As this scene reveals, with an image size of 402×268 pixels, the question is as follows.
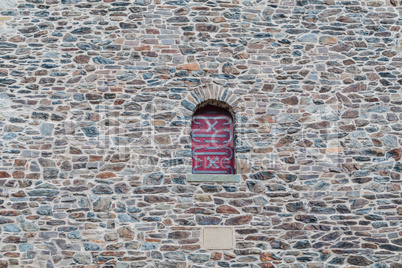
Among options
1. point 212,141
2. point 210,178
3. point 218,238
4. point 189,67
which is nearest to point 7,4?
point 189,67

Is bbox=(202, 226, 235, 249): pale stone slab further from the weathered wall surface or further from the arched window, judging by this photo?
the arched window

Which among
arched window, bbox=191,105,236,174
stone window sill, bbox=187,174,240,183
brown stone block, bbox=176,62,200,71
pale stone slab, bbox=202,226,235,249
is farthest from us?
brown stone block, bbox=176,62,200,71

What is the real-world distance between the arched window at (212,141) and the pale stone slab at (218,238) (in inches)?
38.6

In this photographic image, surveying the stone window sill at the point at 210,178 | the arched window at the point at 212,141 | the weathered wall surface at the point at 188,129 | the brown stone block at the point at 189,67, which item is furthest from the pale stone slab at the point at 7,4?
the stone window sill at the point at 210,178

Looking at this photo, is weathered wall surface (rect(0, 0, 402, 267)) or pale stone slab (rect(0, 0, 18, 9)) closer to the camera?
weathered wall surface (rect(0, 0, 402, 267))

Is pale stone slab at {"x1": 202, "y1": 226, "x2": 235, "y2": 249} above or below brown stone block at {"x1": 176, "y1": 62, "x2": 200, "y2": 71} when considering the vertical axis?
below

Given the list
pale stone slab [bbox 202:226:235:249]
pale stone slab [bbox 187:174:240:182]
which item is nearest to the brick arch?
pale stone slab [bbox 187:174:240:182]

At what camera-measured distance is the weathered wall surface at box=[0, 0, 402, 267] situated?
342 inches

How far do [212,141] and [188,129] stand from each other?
0.48 meters

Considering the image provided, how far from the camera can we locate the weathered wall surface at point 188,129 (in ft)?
28.5

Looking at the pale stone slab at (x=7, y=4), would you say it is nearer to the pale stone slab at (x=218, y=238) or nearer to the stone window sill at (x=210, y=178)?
the stone window sill at (x=210, y=178)

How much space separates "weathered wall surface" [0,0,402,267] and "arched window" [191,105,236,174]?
0.90 ft

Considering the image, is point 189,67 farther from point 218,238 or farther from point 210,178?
point 218,238

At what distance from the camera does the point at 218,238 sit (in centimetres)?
869
